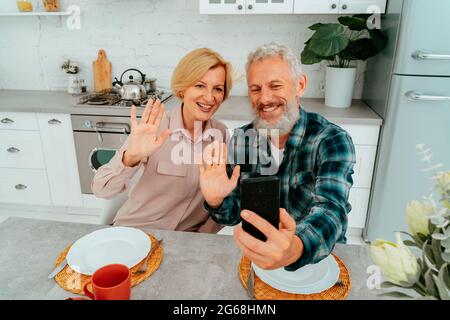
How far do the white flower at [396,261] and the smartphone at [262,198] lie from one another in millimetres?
216

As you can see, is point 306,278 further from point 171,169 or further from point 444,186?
point 171,169

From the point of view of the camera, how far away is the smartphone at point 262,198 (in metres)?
0.65

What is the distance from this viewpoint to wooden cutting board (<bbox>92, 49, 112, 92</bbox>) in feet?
9.58

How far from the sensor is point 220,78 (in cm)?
129

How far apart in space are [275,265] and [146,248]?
477mm

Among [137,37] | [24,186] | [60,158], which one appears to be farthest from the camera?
[137,37]

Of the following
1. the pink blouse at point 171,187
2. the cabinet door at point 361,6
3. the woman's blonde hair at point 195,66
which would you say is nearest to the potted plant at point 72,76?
the pink blouse at point 171,187

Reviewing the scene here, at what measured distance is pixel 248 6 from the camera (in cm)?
233

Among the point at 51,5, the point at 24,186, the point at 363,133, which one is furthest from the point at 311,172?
the point at 51,5

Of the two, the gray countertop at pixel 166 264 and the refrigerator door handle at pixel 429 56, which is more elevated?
the refrigerator door handle at pixel 429 56

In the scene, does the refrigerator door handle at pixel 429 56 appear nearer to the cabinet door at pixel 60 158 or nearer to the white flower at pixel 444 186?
the white flower at pixel 444 186

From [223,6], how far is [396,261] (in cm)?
222

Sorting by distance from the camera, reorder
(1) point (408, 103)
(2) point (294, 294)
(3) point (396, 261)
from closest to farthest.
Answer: (3) point (396, 261)
(2) point (294, 294)
(1) point (408, 103)

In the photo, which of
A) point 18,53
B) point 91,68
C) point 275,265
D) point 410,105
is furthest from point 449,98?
point 18,53
